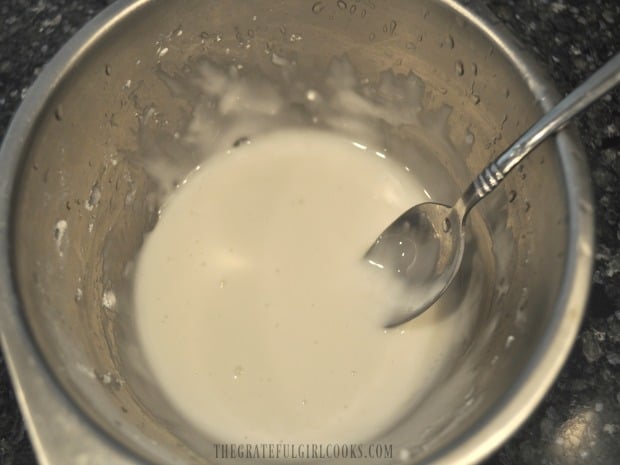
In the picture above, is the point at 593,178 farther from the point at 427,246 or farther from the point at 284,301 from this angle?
the point at 284,301

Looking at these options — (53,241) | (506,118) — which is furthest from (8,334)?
(506,118)

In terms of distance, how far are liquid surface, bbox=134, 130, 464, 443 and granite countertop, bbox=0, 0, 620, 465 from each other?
0.49 ft

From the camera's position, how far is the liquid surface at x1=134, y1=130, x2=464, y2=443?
806 mm

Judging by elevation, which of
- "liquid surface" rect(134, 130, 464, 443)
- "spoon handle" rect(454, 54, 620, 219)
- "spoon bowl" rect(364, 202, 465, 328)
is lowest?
"liquid surface" rect(134, 130, 464, 443)

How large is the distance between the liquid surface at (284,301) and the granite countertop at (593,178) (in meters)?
0.15

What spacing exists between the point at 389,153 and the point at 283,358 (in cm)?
37

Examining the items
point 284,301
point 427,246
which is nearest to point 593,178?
point 427,246

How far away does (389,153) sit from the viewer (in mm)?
1010

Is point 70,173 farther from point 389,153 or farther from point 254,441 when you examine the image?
point 389,153

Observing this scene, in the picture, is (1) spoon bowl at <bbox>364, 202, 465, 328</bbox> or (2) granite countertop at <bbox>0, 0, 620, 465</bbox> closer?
(2) granite countertop at <bbox>0, 0, 620, 465</bbox>

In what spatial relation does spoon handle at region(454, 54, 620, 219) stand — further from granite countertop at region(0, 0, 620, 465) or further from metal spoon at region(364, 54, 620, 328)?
granite countertop at region(0, 0, 620, 465)

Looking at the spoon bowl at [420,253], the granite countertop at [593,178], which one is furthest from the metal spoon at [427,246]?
the granite countertop at [593,178]

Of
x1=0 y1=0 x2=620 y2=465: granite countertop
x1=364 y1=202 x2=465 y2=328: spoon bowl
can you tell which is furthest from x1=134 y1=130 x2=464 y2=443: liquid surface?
x1=0 y1=0 x2=620 y2=465: granite countertop

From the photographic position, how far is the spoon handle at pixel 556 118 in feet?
2.01
